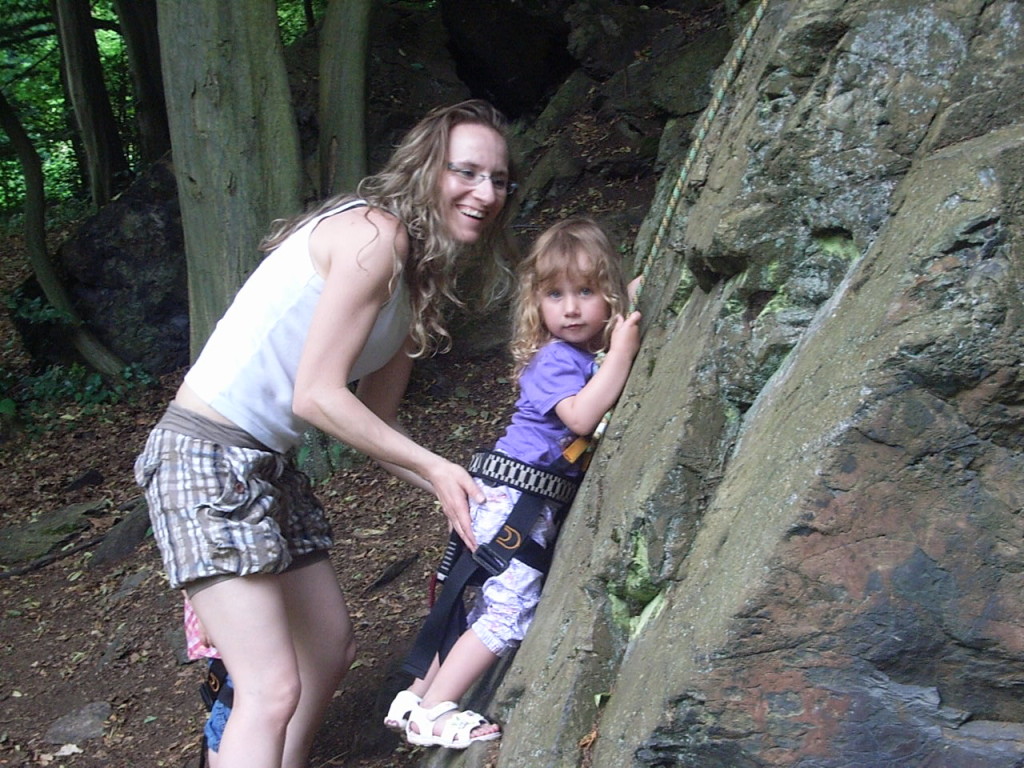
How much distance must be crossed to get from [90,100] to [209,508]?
11.3 metres

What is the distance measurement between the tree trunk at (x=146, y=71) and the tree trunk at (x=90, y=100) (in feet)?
A: 1.25

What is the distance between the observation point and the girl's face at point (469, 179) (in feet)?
9.15

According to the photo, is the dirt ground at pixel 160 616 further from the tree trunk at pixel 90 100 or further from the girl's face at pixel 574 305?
the tree trunk at pixel 90 100

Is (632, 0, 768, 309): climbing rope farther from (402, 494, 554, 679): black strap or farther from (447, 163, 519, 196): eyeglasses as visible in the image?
(402, 494, 554, 679): black strap

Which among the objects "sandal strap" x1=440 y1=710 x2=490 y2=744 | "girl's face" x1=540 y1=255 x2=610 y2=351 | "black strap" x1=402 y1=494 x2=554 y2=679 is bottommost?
"sandal strap" x1=440 y1=710 x2=490 y2=744

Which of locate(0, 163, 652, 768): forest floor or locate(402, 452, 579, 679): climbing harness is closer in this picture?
locate(402, 452, 579, 679): climbing harness

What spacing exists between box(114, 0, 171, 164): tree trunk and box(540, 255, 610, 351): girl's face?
10279mm

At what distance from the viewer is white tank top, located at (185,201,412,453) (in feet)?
9.01

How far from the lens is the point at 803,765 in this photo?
1690mm

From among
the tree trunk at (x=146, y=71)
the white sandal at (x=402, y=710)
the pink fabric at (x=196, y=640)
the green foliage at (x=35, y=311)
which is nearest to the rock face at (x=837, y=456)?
the white sandal at (x=402, y=710)

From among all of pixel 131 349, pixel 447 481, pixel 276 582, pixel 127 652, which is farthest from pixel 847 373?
pixel 131 349

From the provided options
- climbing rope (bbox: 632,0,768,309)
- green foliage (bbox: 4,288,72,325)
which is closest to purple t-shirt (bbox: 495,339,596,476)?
climbing rope (bbox: 632,0,768,309)

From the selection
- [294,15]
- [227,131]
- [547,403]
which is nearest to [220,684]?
[547,403]

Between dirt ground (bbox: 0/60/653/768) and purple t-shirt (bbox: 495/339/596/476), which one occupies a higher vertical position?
purple t-shirt (bbox: 495/339/596/476)
